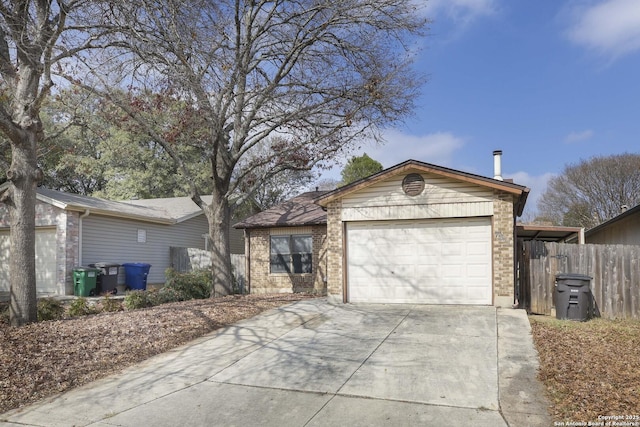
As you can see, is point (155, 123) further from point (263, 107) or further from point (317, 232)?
point (317, 232)

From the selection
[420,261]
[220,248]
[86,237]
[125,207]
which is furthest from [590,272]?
[125,207]

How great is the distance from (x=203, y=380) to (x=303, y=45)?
9.71 m

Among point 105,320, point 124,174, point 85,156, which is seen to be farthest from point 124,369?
point 85,156

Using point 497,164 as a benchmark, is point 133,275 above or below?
below

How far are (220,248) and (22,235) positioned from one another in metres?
5.49

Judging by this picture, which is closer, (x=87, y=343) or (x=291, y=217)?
(x=87, y=343)

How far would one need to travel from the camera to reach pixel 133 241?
59.2 feet

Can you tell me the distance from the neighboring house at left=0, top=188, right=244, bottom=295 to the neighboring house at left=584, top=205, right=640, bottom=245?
16.5 metres

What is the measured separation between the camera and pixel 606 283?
400 inches

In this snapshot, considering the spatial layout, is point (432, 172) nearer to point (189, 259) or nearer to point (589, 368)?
point (589, 368)

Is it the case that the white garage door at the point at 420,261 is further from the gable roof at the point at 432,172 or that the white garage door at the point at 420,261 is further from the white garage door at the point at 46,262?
the white garage door at the point at 46,262

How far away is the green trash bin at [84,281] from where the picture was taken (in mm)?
14664

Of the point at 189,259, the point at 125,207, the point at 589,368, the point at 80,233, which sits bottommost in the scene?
the point at 589,368

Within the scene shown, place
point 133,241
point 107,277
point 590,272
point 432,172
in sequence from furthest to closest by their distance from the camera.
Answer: point 133,241 → point 107,277 → point 432,172 → point 590,272
